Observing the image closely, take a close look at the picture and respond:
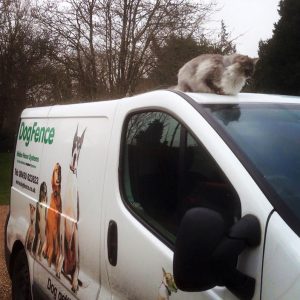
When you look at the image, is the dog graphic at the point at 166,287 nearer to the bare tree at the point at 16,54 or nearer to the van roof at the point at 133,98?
the van roof at the point at 133,98

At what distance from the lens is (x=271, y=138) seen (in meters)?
2.21

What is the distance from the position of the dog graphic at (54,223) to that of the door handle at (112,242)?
846 millimetres

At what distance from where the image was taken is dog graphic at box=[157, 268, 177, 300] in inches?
85.4

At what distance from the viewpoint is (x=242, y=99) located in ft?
8.59

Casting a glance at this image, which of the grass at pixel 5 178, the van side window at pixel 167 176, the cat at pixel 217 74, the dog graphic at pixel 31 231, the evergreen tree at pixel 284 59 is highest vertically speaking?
the evergreen tree at pixel 284 59

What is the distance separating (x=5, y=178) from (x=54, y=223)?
16.5 metres

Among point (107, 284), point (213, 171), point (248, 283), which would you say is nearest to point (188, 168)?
point (213, 171)

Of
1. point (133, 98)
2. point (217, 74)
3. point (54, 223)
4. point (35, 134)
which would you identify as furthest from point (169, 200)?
point (35, 134)

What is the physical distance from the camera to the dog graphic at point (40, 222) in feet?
12.3

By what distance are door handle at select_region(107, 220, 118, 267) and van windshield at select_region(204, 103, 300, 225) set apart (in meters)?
0.84

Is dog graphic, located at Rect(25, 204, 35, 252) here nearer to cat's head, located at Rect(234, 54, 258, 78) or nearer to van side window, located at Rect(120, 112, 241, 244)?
van side window, located at Rect(120, 112, 241, 244)

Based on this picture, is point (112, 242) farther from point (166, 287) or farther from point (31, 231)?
point (31, 231)

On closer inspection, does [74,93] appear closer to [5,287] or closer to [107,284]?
[5,287]

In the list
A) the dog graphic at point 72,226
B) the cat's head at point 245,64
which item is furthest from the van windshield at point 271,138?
the dog graphic at point 72,226
